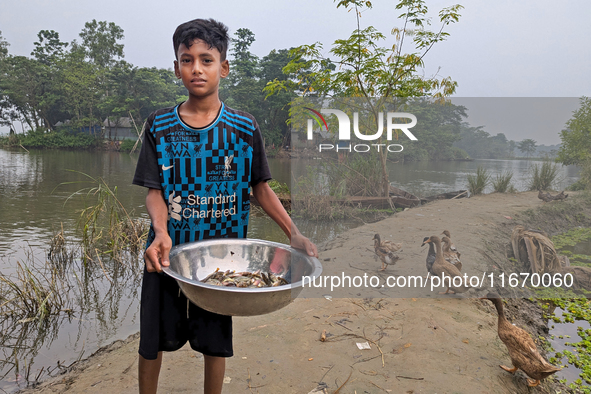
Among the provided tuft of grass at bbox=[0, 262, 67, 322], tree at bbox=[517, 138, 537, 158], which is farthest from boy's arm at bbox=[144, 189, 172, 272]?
tree at bbox=[517, 138, 537, 158]

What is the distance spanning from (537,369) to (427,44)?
431cm

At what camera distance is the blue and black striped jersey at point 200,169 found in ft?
4.51

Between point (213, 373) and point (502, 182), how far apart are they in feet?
15.3

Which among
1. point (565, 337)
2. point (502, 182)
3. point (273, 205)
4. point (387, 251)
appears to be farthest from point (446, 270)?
point (273, 205)

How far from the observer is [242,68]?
26625 millimetres

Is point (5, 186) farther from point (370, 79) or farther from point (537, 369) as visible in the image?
point (537, 369)

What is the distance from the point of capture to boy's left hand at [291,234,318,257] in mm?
1310

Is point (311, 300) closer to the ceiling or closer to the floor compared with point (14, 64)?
closer to the floor

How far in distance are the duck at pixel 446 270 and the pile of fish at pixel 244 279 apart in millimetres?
2507

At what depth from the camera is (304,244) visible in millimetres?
1334

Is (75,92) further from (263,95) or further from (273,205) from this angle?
(273,205)

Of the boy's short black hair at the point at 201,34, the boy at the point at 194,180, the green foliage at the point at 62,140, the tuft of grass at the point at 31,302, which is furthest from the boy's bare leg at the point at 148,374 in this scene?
the green foliage at the point at 62,140

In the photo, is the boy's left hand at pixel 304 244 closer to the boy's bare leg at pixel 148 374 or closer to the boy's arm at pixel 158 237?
the boy's arm at pixel 158 237

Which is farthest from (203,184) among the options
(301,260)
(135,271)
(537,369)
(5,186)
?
(5,186)
